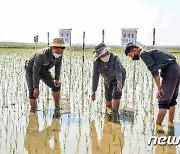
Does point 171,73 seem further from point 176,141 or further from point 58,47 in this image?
point 58,47

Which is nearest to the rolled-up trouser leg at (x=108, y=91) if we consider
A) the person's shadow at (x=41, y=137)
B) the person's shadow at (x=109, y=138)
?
the person's shadow at (x=109, y=138)

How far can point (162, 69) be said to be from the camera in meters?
6.29

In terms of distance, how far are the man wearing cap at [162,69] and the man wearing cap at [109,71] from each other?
88cm

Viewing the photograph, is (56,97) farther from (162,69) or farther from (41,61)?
(162,69)

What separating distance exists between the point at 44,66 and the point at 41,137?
6.26 feet

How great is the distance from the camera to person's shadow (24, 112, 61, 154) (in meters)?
5.22

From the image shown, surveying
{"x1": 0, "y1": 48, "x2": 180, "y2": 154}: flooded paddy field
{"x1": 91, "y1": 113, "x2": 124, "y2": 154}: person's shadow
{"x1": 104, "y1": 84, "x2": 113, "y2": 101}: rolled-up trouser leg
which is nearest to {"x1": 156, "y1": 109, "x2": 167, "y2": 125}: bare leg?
{"x1": 0, "y1": 48, "x2": 180, "y2": 154}: flooded paddy field

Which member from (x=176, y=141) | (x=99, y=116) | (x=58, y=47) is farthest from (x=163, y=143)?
(x=58, y=47)

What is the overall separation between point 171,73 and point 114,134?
128 cm

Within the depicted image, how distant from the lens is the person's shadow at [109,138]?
17.5ft

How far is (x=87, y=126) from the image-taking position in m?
6.50

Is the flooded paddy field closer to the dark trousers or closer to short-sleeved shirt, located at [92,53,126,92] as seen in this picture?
the dark trousers

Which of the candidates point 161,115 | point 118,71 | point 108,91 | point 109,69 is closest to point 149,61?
point 161,115

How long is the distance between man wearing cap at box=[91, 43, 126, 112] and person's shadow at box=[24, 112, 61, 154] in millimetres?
1016
